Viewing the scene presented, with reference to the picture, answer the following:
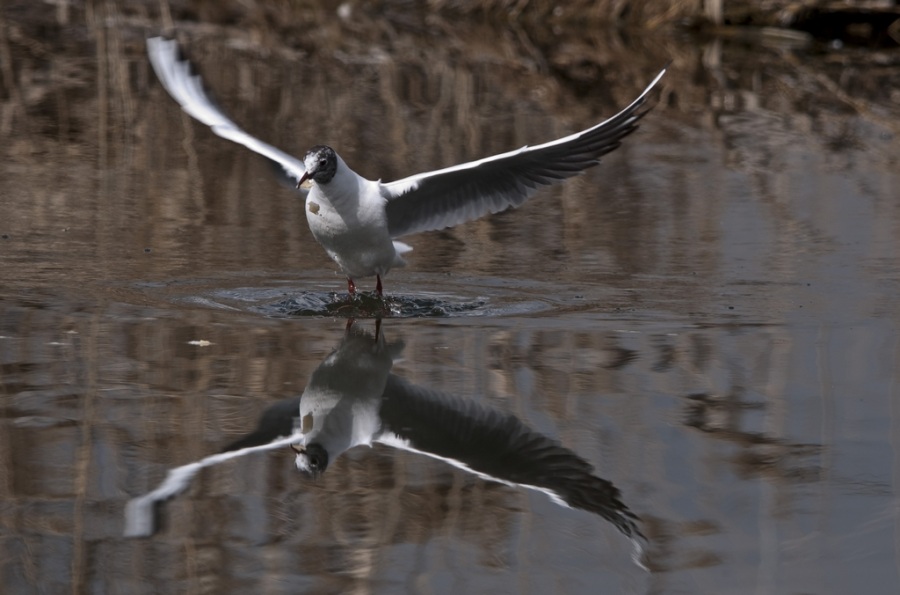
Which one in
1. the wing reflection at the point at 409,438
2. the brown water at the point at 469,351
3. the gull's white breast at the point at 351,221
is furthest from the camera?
the gull's white breast at the point at 351,221

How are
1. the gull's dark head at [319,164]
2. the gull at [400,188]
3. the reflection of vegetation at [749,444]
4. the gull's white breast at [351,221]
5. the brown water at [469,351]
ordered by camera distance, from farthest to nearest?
1. the gull's white breast at [351,221]
2. the gull at [400,188]
3. the gull's dark head at [319,164]
4. the reflection of vegetation at [749,444]
5. the brown water at [469,351]

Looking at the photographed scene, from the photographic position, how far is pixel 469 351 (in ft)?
21.6

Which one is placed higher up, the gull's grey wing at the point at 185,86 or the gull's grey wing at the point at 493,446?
the gull's grey wing at the point at 185,86

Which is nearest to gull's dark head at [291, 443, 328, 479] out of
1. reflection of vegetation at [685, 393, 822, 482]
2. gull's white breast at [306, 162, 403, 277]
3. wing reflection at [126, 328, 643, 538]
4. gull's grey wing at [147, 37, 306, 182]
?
wing reflection at [126, 328, 643, 538]

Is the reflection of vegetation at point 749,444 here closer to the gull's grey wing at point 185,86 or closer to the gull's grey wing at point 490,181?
the gull's grey wing at point 490,181

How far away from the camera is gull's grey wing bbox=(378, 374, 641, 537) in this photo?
486 centimetres

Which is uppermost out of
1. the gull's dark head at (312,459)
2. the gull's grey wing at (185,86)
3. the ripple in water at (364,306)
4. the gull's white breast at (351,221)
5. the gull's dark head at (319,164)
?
the gull's grey wing at (185,86)

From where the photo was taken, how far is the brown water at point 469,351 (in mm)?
4398

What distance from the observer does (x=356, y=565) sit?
4246 millimetres

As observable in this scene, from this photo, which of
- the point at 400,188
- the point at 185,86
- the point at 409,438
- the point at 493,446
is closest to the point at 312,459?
the point at 409,438

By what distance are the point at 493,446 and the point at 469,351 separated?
1.29 meters

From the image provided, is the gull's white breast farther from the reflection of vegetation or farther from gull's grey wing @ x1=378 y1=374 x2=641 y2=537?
the reflection of vegetation

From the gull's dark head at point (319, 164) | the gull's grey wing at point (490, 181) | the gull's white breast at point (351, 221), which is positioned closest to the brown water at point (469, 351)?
the gull's white breast at point (351, 221)

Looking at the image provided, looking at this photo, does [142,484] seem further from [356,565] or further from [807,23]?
[807,23]
